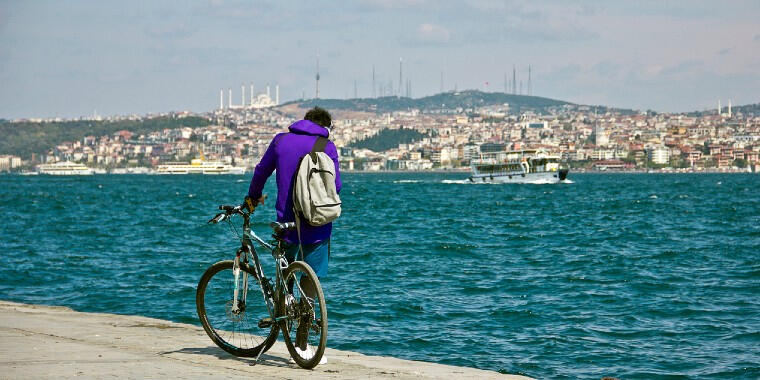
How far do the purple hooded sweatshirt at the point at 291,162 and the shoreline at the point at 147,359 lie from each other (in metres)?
0.88

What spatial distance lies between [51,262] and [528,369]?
13.6 m

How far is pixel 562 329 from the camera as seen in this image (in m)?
11.8

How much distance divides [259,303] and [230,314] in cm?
52

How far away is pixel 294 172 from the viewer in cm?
657

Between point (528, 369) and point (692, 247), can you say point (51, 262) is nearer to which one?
point (528, 369)

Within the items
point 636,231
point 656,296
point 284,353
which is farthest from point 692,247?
point 284,353

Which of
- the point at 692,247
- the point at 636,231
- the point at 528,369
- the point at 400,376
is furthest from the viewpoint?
the point at 636,231

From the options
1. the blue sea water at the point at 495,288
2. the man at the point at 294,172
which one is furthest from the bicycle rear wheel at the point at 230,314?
the blue sea water at the point at 495,288

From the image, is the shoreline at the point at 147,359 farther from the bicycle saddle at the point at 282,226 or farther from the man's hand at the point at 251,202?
the man's hand at the point at 251,202

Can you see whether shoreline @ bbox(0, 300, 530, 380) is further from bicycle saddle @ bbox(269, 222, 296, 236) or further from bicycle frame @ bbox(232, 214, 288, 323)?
bicycle saddle @ bbox(269, 222, 296, 236)

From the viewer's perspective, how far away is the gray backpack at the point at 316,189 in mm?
6480

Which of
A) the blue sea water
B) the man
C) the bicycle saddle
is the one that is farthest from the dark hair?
the blue sea water

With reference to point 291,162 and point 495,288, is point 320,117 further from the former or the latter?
point 495,288

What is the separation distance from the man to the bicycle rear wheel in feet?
1.86
